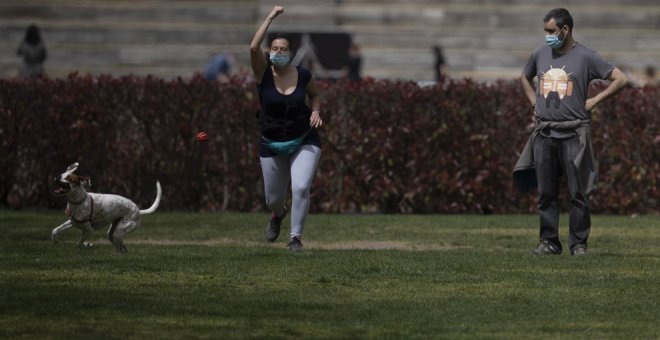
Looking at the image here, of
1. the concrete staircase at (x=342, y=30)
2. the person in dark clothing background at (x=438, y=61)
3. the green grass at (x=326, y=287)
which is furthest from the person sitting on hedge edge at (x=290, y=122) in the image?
the concrete staircase at (x=342, y=30)

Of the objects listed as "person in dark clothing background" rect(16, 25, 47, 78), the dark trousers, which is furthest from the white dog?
"person in dark clothing background" rect(16, 25, 47, 78)

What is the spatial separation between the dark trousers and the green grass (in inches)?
10.2

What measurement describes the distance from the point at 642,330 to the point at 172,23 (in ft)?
79.3

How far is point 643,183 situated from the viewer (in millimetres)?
18875

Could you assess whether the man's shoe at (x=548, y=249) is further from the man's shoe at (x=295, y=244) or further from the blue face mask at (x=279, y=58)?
the blue face mask at (x=279, y=58)

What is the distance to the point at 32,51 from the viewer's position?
2945 cm

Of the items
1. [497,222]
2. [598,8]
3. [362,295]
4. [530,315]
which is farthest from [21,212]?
[598,8]

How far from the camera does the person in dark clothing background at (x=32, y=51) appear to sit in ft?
96.4

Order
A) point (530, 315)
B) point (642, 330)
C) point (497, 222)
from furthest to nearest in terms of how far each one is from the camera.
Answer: point (497, 222) < point (530, 315) < point (642, 330)

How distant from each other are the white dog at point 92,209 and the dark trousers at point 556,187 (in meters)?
3.32

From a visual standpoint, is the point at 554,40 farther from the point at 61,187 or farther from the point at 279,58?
the point at 61,187

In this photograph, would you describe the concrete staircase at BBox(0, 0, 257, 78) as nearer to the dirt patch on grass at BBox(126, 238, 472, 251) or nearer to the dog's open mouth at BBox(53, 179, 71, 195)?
the dirt patch on grass at BBox(126, 238, 472, 251)

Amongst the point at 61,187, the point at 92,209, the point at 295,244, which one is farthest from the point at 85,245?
the point at 295,244

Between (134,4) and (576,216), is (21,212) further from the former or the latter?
(134,4)
